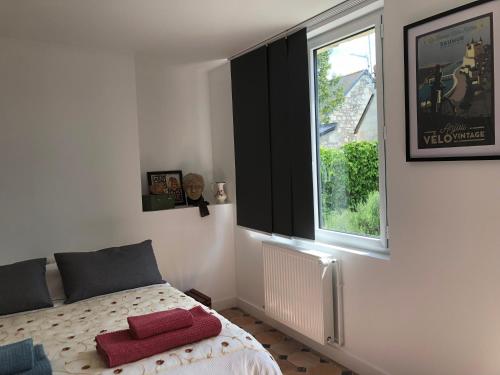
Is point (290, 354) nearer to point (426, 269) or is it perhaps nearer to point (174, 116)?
point (426, 269)

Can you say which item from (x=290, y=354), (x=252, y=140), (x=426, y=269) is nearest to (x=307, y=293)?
(x=290, y=354)

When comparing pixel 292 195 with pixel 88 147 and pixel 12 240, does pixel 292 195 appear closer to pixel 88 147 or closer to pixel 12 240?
pixel 88 147

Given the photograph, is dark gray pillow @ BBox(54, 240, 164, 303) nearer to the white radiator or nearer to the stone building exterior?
the white radiator

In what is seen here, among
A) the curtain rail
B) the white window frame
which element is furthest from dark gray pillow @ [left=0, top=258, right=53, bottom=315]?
the curtain rail

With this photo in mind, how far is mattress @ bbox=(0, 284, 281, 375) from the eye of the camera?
186cm

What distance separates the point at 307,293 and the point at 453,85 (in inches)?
63.8

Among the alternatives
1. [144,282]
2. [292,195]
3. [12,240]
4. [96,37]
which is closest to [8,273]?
[12,240]

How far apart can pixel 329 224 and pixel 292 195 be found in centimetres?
35

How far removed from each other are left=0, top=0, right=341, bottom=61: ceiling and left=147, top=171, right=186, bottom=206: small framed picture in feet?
3.64

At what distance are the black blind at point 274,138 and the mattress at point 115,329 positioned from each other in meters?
1.01

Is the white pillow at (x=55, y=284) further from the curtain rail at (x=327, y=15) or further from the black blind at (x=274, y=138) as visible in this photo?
the curtain rail at (x=327, y=15)

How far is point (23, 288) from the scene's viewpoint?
105 inches

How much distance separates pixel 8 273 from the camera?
2.68m

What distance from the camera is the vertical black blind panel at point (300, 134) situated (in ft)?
9.65
